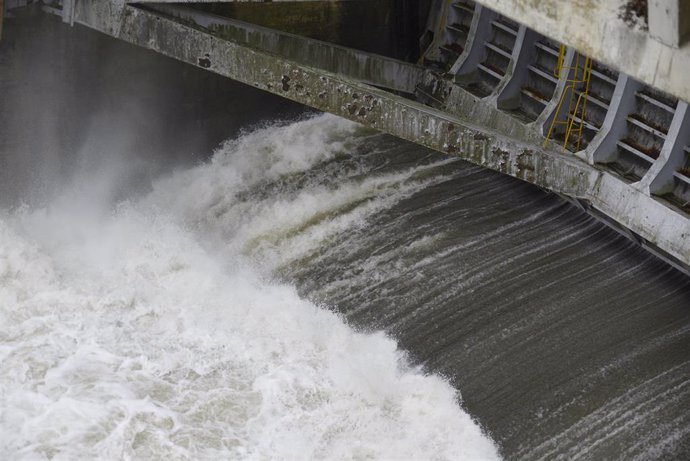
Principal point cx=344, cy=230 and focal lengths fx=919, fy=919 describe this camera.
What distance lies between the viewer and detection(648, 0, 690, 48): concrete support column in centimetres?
374

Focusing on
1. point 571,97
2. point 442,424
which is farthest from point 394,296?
point 571,97

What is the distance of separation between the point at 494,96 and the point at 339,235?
85.7 inches

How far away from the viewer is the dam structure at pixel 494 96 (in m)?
7.14

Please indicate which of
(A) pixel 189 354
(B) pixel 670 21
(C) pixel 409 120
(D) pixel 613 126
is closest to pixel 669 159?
(D) pixel 613 126

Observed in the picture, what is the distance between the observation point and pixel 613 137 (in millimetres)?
7758

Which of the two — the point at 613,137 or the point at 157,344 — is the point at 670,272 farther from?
the point at 157,344

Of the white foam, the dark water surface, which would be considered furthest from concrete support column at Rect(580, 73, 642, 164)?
the white foam

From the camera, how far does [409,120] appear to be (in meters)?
7.17

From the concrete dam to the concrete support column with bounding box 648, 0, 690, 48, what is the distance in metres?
0.07

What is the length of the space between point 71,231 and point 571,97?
4710 mm

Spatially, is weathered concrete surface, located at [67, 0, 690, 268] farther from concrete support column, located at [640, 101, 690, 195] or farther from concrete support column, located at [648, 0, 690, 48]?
concrete support column, located at [648, 0, 690, 48]

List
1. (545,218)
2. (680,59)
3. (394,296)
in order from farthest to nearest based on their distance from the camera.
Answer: (545,218) → (394,296) → (680,59)

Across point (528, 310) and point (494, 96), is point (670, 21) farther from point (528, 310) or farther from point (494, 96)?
point (494, 96)

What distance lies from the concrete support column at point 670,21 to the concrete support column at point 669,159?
3254 mm
